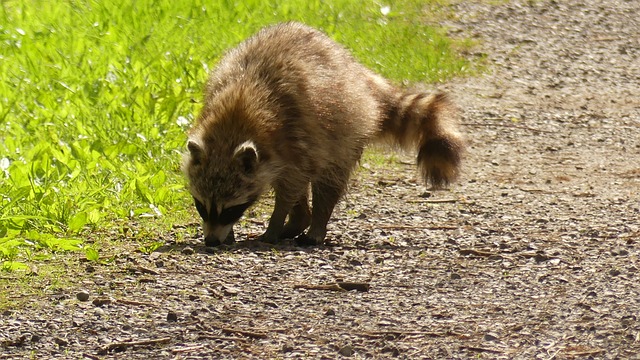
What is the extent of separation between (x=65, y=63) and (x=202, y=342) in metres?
4.67

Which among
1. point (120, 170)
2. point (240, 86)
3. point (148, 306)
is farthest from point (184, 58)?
point (148, 306)

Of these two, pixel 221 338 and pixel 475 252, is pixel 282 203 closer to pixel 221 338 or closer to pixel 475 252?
pixel 475 252

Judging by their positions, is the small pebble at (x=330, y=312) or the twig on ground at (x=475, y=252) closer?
the small pebble at (x=330, y=312)

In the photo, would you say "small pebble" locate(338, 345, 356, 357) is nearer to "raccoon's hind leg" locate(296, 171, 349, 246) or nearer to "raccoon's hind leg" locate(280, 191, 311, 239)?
"raccoon's hind leg" locate(296, 171, 349, 246)

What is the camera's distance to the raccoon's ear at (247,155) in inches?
240

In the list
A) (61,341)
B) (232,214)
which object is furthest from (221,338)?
(232,214)

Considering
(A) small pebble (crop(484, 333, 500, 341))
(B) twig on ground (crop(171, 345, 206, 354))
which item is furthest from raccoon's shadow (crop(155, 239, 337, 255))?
(A) small pebble (crop(484, 333, 500, 341))

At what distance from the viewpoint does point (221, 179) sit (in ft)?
20.2

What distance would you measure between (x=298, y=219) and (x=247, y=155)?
2.57 feet

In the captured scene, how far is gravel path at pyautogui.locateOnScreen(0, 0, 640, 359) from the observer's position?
4566mm

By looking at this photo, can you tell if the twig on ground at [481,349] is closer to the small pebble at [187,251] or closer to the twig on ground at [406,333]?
the twig on ground at [406,333]

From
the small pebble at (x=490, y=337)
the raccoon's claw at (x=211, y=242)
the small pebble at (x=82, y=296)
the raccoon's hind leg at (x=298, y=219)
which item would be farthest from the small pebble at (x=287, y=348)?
the raccoon's hind leg at (x=298, y=219)

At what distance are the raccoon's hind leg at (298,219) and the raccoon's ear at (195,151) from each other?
79cm

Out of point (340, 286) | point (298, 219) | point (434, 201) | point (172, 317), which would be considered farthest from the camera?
point (434, 201)
